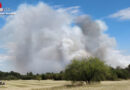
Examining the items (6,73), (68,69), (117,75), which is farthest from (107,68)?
(6,73)

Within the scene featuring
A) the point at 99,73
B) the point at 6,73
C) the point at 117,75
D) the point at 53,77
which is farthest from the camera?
the point at 6,73

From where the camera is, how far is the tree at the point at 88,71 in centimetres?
5266

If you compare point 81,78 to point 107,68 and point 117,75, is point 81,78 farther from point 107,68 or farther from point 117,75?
point 117,75

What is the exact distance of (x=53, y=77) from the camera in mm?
133625

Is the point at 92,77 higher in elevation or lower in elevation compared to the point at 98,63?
lower

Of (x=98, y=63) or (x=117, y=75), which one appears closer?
(x=98, y=63)

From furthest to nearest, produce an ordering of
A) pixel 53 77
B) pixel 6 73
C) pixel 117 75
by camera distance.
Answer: pixel 6 73 < pixel 53 77 < pixel 117 75

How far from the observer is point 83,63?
181 feet

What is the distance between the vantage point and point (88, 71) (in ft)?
175

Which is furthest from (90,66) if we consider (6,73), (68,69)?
(6,73)

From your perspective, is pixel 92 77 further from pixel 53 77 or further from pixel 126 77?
pixel 53 77

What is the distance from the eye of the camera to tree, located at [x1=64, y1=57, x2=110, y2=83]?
52.7 meters

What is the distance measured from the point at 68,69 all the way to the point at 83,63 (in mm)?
4317

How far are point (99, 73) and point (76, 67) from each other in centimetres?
621
